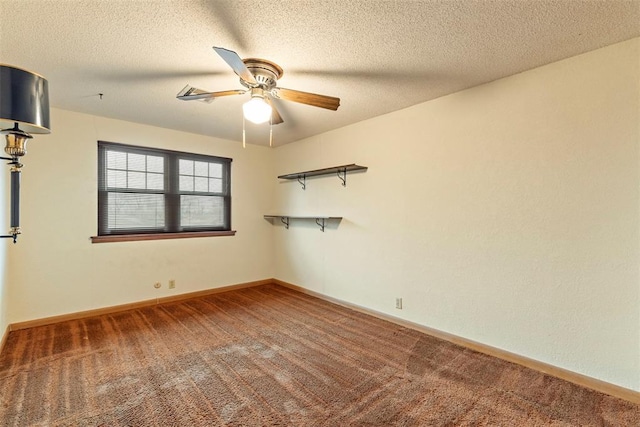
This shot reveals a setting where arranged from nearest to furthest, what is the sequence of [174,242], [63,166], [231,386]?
[231,386] < [63,166] < [174,242]

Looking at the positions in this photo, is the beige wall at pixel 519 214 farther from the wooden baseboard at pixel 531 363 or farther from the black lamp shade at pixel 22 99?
the black lamp shade at pixel 22 99

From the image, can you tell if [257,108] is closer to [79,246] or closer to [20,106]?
[20,106]

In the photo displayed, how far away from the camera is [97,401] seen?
200 centimetres

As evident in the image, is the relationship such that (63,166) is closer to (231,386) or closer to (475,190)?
(231,386)

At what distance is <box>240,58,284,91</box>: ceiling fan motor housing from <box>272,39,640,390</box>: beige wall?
1.65 m

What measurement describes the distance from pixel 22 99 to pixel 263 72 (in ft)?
4.80

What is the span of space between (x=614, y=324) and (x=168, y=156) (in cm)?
510

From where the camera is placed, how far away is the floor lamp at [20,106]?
148 centimetres

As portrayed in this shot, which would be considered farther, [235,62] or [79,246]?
[79,246]

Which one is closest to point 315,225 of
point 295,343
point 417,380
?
point 295,343

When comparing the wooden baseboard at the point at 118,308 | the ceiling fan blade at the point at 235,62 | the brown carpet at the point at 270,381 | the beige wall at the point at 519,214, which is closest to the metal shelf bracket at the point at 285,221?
the wooden baseboard at the point at 118,308

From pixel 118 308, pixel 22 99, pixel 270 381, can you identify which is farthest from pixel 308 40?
pixel 118 308

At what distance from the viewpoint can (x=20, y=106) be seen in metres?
1.52

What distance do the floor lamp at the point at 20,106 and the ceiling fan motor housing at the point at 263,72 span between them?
120 centimetres
